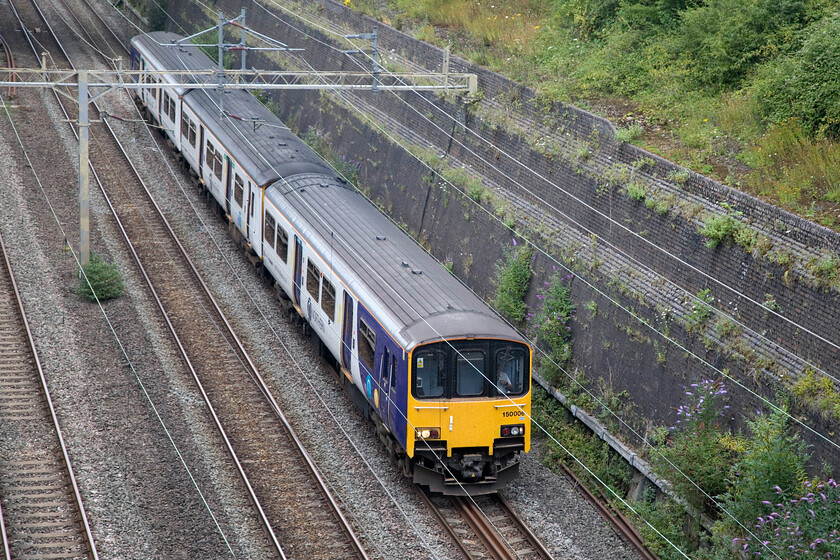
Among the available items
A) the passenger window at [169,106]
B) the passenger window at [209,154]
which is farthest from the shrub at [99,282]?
the passenger window at [169,106]

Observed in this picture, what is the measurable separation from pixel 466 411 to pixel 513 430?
0.81 m

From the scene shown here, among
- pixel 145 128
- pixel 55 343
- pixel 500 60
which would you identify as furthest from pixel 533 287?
pixel 145 128

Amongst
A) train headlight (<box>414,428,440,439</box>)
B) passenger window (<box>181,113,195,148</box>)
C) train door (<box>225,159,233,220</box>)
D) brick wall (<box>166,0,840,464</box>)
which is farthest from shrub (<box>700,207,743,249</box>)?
passenger window (<box>181,113,195,148</box>)

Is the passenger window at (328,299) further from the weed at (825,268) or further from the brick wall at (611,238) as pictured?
the weed at (825,268)

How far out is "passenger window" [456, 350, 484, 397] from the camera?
43.6 ft

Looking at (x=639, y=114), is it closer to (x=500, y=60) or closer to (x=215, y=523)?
(x=500, y=60)

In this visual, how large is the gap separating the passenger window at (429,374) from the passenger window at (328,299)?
316 centimetres

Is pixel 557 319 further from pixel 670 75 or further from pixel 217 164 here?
pixel 217 164

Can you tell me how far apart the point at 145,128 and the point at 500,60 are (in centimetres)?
1304

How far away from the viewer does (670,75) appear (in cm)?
1900

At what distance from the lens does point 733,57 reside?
18.0 metres

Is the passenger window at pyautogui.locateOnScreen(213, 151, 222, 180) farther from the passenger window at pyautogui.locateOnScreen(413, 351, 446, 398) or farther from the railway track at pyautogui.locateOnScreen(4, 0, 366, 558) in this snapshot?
the passenger window at pyautogui.locateOnScreen(413, 351, 446, 398)

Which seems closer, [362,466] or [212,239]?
[362,466]

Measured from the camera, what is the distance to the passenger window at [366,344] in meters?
14.3
